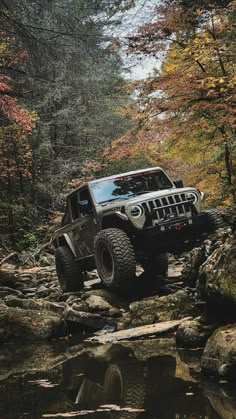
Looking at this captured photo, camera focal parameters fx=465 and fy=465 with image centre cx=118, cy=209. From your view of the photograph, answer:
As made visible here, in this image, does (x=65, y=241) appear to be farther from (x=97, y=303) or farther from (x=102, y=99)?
(x=102, y=99)

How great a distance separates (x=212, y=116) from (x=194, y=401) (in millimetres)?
8693

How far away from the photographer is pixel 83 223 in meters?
8.79

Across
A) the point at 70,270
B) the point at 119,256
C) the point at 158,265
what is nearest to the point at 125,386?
the point at 119,256

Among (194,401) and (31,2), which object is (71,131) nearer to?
(31,2)

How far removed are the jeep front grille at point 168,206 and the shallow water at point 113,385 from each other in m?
2.53

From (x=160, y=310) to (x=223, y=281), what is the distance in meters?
1.87

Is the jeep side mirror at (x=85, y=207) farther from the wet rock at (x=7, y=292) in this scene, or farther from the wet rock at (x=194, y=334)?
the wet rock at (x=194, y=334)

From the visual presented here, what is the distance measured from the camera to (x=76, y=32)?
7.62m

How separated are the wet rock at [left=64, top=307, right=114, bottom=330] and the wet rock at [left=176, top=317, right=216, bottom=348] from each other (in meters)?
1.77

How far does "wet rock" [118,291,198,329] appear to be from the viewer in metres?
6.12

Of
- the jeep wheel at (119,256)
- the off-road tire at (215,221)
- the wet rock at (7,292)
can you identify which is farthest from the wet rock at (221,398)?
the wet rock at (7,292)

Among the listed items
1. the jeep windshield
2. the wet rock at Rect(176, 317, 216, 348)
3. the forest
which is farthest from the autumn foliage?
the wet rock at Rect(176, 317, 216, 348)

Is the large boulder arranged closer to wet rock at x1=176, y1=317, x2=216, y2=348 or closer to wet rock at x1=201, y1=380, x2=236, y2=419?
wet rock at x1=176, y1=317, x2=216, y2=348

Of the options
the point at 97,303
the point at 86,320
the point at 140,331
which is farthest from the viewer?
the point at 97,303
